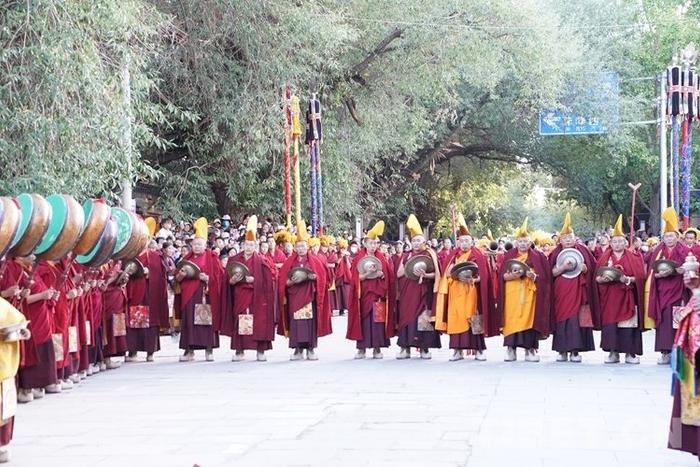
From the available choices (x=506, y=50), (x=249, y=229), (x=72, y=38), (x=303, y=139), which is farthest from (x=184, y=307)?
(x=506, y=50)

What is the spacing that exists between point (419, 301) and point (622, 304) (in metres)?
2.56

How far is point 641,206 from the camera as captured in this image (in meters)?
46.9

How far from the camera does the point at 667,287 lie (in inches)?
554

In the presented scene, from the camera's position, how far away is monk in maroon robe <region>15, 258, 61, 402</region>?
10.9 m

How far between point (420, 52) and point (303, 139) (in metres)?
4.57

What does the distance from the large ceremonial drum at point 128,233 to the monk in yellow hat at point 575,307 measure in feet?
17.1

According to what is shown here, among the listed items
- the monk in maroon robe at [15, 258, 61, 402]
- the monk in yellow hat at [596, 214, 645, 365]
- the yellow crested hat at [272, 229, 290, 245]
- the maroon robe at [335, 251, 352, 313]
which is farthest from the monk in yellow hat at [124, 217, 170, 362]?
the maroon robe at [335, 251, 352, 313]

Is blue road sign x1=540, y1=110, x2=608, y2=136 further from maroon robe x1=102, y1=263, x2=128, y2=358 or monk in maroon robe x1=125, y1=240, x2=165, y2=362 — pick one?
maroon robe x1=102, y1=263, x2=128, y2=358

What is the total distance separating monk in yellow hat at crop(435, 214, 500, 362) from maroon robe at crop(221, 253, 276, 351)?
220 cm

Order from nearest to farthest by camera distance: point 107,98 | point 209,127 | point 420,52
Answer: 1. point 107,98
2. point 209,127
3. point 420,52

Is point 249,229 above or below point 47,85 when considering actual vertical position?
below

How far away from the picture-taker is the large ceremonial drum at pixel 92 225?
10820mm

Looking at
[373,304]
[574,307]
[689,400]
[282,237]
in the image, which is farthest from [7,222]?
[282,237]

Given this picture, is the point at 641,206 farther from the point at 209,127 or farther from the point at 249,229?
the point at 249,229
